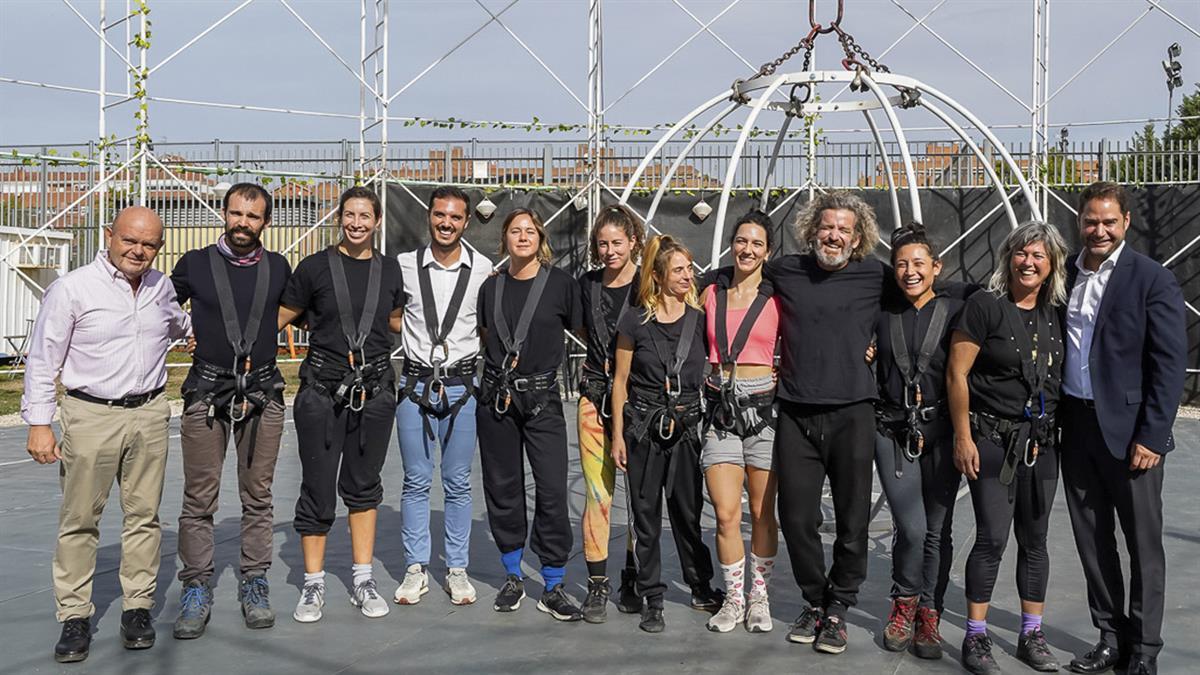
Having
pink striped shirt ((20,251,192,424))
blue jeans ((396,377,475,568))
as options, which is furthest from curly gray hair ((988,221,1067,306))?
pink striped shirt ((20,251,192,424))

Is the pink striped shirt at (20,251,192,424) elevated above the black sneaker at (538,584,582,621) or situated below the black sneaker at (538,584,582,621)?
above

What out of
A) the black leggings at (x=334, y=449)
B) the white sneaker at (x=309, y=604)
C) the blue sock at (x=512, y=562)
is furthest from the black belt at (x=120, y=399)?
the blue sock at (x=512, y=562)

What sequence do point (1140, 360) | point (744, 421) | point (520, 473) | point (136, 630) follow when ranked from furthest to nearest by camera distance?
point (520, 473)
point (744, 421)
point (136, 630)
point (1140, 360)

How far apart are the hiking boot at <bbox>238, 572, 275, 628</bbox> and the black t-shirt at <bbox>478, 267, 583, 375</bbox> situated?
1.27 m

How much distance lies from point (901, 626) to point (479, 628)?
1.63m

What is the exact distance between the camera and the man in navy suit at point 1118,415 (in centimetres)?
398

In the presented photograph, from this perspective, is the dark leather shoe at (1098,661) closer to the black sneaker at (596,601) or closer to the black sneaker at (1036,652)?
the black sneaker at (1036,652)

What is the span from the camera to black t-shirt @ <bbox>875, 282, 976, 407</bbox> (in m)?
4.27

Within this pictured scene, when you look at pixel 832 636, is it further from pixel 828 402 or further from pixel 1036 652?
pixel 828 402

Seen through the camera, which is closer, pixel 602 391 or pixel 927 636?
pixel 927 636

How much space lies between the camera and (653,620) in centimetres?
458

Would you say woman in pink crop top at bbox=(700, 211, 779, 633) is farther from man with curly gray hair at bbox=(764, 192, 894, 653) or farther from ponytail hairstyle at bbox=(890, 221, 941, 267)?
ponytail hairstyle at bbox=(890, 221, 941, 267)

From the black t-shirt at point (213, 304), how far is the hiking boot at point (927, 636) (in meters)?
2.70

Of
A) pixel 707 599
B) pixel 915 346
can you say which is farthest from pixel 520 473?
pixel 915 346
